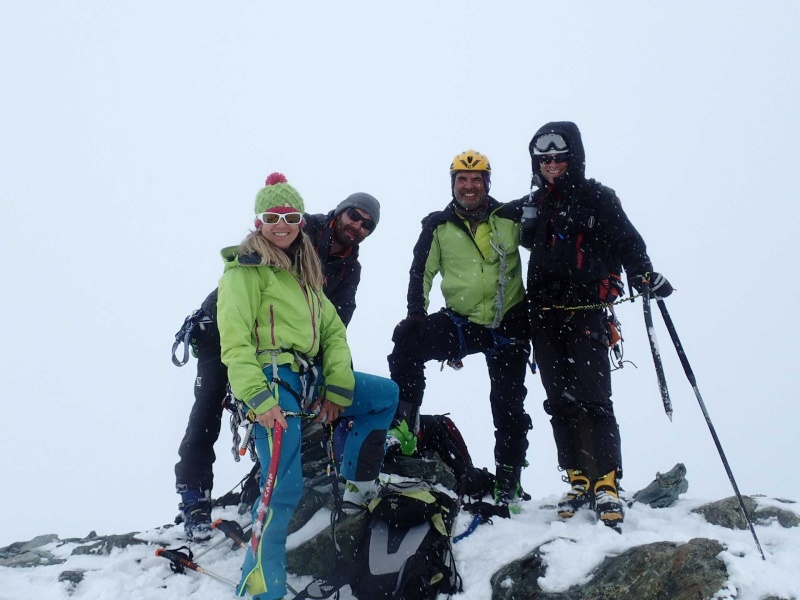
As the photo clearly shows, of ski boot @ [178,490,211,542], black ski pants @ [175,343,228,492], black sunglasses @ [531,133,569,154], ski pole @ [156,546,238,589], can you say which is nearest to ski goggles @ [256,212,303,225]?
black ski pants @ [175,343,228,492]

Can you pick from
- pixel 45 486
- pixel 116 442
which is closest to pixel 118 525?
pixel 45 486

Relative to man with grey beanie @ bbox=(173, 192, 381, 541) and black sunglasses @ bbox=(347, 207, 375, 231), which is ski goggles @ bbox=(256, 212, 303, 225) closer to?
man with grey beanie @ bbox=(173, 192, 381, 541)

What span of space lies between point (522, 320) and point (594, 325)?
3.24ft

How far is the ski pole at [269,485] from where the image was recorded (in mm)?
4801

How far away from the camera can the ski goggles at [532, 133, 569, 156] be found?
6.41 metres

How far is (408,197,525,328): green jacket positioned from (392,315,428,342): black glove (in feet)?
0.41

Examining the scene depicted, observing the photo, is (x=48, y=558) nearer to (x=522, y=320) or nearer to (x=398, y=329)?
(x=398, y=329)

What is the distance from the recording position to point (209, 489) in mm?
6238

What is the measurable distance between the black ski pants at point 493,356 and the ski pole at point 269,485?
88.6 inches

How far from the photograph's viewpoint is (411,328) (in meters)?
6.92

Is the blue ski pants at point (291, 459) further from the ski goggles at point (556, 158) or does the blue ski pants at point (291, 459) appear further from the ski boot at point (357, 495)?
the ski goggles at point (556, 158)

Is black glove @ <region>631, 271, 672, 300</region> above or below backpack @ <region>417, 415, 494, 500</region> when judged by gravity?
above

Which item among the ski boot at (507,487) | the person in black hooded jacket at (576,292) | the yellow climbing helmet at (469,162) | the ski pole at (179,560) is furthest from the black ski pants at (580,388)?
the ski pole at (179,560)

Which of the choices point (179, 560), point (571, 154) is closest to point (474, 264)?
point (571, 154)
